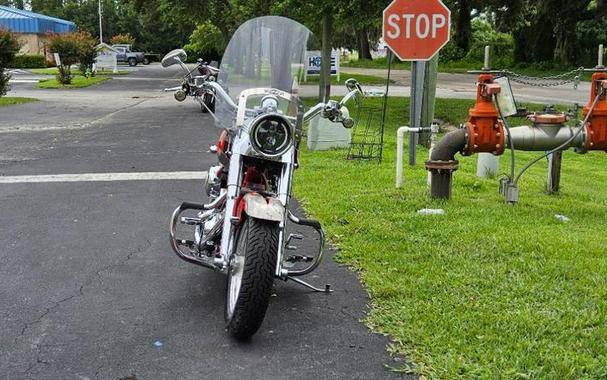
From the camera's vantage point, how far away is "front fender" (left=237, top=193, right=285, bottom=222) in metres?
3.85

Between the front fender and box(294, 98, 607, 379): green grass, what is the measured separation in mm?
980

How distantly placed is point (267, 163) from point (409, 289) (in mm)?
1356

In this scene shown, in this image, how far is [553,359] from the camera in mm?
3568

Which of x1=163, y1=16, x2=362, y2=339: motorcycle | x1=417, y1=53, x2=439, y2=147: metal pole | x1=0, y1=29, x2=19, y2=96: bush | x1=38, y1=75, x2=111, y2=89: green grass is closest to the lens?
x1=163, y1=16, x2=362, y2=339: motorcycle

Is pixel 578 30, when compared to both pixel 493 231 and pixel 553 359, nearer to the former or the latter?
pixel 493 231

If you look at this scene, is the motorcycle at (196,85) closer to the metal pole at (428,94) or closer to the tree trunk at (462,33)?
the metal pole at (428,94)

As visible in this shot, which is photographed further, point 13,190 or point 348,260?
point 13,190

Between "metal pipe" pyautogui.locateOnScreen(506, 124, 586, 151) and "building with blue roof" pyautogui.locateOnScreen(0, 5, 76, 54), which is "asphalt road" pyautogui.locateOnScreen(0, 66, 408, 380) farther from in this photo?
"building with blue roof" pyautogui.locateOnScreen(0, 5, 76, 54)

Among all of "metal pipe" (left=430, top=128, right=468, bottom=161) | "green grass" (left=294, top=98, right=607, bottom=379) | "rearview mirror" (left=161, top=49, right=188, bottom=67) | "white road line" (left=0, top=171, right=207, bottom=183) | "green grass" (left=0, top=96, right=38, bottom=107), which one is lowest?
"green grass" (left=0, top=96, right=38, bottom=107)

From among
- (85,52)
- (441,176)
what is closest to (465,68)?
(85,52)

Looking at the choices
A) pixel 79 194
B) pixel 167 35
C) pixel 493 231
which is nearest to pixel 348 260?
pixel 493 231

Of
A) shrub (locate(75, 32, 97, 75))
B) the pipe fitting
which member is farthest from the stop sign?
shrub (locate(75, 32, 97, 75))

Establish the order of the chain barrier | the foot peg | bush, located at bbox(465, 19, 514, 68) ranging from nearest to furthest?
1. the foot peg
2. the chain barrier
3. bush, located at bbox(465, 19, 514, 68)

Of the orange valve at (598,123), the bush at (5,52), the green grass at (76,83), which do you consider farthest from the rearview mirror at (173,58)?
the green grass at (76,83)
